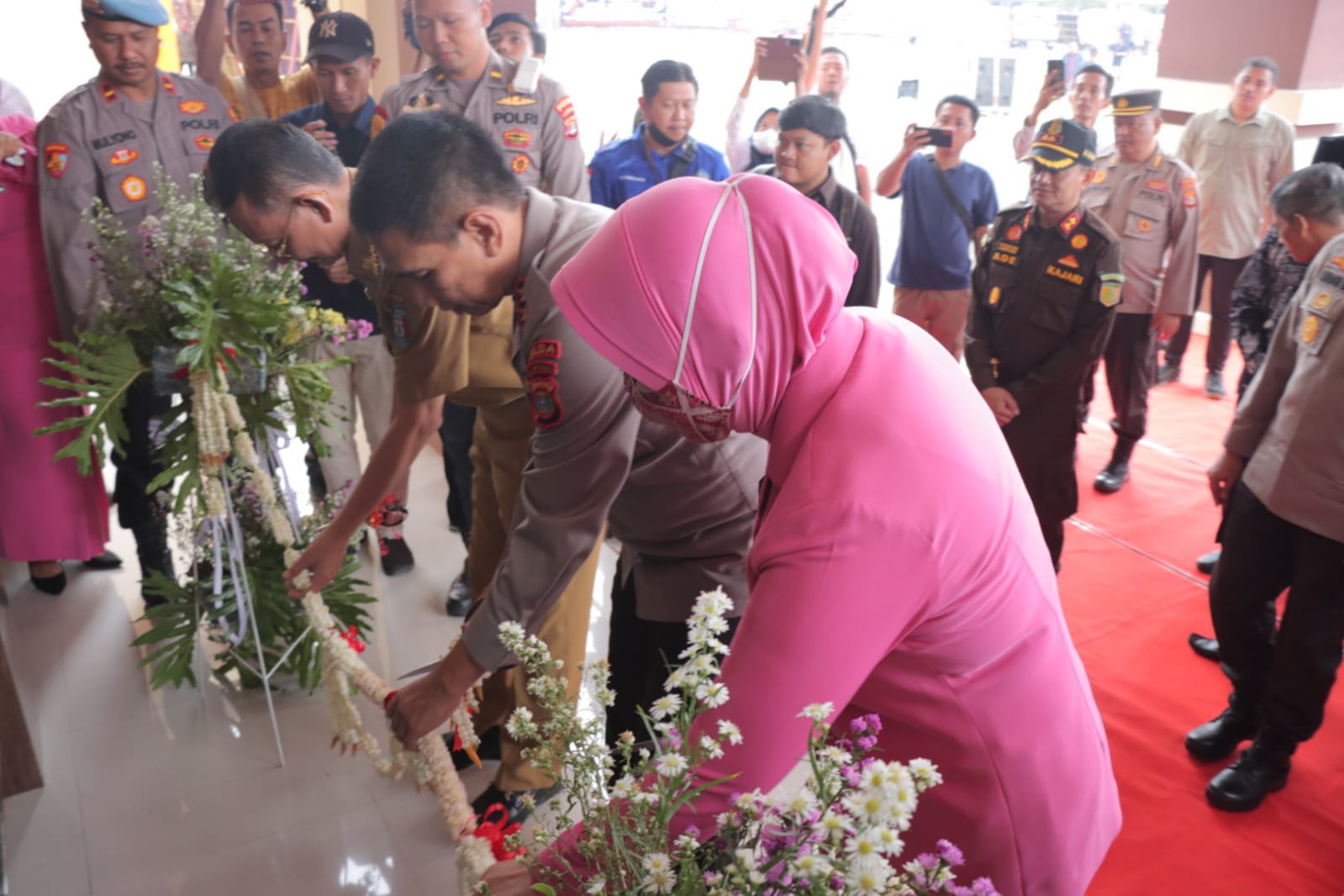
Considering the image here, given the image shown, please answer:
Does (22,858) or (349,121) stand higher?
(349,121)

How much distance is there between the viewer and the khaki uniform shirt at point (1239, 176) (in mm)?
5371

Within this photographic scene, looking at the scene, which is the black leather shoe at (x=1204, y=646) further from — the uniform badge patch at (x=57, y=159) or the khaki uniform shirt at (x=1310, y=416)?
the uniform badge patch at (x=57, y=159)

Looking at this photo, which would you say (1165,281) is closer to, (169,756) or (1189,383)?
(1189,383)

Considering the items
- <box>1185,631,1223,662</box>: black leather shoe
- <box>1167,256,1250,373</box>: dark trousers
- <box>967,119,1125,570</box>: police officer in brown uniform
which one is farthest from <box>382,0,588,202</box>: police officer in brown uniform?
<box>1167,256,1250,373</box>: dark trousers

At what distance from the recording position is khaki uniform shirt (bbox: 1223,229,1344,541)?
216 centimetres

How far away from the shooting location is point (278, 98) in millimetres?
4051

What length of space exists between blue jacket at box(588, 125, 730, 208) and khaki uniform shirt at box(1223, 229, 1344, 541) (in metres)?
2.26

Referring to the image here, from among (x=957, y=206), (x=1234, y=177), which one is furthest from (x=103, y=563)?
(x=1234, y=177)

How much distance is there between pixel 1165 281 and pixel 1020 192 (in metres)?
2.55

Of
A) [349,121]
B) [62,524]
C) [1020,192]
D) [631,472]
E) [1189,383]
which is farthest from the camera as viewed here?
[1020,192]

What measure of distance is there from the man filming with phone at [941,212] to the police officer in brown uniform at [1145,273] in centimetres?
60

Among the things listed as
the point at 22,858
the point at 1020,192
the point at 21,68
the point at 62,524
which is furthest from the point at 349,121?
the point at 1020,192

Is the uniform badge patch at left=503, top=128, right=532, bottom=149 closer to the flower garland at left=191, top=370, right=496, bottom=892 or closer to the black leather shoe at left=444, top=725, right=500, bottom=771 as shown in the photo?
the flower garland at left=191, top=370, right=496, bottom=892

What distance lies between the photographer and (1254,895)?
84.9 inches
